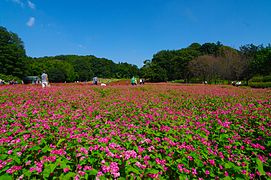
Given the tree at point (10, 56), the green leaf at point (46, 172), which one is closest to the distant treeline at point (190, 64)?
the tree at point (10, 56)

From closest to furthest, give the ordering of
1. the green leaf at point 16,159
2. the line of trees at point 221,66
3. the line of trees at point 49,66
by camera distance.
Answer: the green leaf at point 16,159 → the line of trees at point 221,66 → the line of trees at point 49,66

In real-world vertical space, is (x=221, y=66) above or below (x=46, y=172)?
above

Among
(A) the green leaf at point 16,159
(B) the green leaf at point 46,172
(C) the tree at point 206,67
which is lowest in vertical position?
(B) the green leaf at point 46,172

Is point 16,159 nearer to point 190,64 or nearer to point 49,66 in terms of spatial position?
point 190,64

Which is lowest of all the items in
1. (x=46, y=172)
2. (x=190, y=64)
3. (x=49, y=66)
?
(x=46, y=172)

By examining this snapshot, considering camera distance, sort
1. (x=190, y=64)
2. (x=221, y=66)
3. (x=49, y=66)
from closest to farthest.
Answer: (x=221, y=66)
(x=190, y=64)
(x=49, y=66)

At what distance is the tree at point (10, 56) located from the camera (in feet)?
182

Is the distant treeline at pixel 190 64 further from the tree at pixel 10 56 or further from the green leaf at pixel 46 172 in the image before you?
the green leaf at pixel 46 172

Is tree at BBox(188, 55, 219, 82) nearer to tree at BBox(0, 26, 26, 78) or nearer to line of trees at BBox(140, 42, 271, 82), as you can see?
line of trees at BBox(140, 42, 271, 82)

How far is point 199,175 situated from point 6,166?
9.21 feet

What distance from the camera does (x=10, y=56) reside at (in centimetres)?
5625

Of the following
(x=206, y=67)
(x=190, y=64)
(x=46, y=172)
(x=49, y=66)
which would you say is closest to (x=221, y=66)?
(x=206, y=67)

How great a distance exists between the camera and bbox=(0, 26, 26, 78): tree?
182ft

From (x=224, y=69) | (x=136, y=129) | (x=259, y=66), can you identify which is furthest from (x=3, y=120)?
(x=224, y=69)
